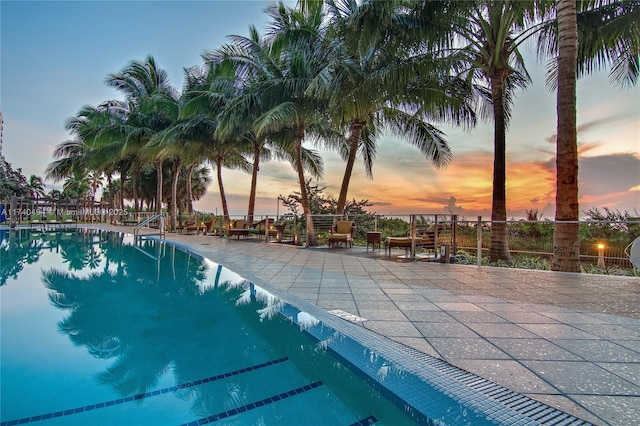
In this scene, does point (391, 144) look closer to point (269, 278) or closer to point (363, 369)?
point (269, 278)

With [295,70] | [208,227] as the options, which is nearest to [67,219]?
[208,227]

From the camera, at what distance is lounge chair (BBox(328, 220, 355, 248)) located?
1034 cm

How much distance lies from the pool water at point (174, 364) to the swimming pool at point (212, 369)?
0.01 metres

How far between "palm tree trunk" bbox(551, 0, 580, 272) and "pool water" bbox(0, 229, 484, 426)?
4.93 meters

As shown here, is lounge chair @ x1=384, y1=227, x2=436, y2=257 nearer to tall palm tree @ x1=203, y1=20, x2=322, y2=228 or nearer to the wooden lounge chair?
tall palm tree @ x1=203, y1=20, x2=322, y2=228

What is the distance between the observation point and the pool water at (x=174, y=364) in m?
2.23

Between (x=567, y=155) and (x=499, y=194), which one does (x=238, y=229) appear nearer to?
(x=499, y=194)

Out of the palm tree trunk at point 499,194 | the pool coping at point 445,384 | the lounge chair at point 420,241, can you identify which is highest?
the palm tree trunk at point 499,194

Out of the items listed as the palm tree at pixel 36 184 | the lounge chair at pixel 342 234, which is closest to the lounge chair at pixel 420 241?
the lounge chair at pixel 342 234

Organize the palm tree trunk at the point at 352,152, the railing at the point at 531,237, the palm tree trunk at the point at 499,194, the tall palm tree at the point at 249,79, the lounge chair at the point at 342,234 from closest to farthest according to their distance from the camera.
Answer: the railing at the point at 531,237 < the palm tree trunk at the point at 499,194 < the lounge chair at the point at 342,234 < the palm tree trunk at the point at 352,152 < the tall palm tree at the point at 249,79

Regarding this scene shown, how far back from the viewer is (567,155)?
5.88 m

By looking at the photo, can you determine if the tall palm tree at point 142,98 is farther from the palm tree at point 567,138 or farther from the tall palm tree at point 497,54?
the palm tree at point 567,138

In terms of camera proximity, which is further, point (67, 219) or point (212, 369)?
point (67, 219)

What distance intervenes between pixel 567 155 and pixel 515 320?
392cm
